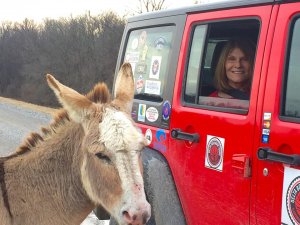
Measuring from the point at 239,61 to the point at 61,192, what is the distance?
190cm

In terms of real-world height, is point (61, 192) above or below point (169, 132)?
below

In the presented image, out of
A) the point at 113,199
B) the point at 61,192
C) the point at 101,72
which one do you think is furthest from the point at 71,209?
the point at 101,72

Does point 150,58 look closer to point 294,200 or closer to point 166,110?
point 166,110

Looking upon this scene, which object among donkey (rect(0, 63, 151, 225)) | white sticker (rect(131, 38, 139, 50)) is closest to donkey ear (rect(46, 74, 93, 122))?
donkey (rect(0, 63, 151, 225))

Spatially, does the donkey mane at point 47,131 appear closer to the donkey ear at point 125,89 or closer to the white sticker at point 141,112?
the donkey ear at point 125,89

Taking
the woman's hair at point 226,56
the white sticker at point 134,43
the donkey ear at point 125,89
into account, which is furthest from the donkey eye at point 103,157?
the white sticker at point 134,43

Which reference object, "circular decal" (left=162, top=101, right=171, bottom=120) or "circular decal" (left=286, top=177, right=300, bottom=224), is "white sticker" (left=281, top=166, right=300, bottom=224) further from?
"circular decal" (left=162, top=101, right=171, bottom=120)

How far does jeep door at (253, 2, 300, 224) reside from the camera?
8.97 ft

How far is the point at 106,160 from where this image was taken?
2.74 meters

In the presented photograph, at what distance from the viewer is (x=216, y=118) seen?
3.31 m

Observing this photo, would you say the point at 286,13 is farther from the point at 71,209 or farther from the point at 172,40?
the point at 71,209

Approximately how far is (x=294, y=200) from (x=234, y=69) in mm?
1485

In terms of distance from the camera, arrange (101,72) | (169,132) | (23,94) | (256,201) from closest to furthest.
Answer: (256,201)
(169,132)
(101,72)
(23,94)

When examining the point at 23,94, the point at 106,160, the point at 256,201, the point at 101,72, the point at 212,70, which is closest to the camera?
the point at 106,160
